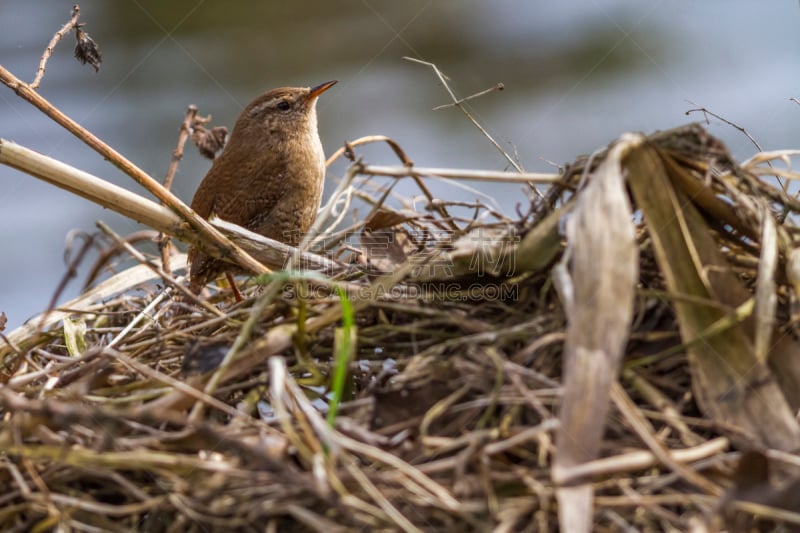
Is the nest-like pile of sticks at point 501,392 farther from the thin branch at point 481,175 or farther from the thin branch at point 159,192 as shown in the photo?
the thin branch at point 159,192

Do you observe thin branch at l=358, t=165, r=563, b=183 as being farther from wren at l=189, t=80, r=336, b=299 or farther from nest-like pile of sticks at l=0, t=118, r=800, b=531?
wren at l=189, t=80, r=336, b=299

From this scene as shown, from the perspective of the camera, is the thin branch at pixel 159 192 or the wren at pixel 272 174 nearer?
the thin branch at pixel 159 192

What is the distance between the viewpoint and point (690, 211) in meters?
1.28

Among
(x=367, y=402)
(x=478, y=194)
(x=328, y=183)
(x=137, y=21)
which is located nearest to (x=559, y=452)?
(x=367, y=402)

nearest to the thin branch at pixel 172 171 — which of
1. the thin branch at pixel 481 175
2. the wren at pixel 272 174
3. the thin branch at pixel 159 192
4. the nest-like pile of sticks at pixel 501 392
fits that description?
A: the wren at pixel 272 174

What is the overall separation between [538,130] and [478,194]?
163 inches

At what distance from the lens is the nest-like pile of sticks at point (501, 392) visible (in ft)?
3.25

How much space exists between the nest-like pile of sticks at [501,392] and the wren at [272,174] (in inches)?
62.2

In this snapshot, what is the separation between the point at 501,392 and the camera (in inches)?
43.9

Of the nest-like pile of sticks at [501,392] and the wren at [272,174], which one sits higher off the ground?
the wren at [272,174]

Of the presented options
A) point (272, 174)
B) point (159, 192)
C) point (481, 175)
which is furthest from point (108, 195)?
point (272, 174)

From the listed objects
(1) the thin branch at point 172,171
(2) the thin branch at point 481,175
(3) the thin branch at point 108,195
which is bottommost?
(2) the thin branch at point 481,175

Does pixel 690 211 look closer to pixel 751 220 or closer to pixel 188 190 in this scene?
pixel 751 220

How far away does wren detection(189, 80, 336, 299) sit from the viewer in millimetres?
3074
